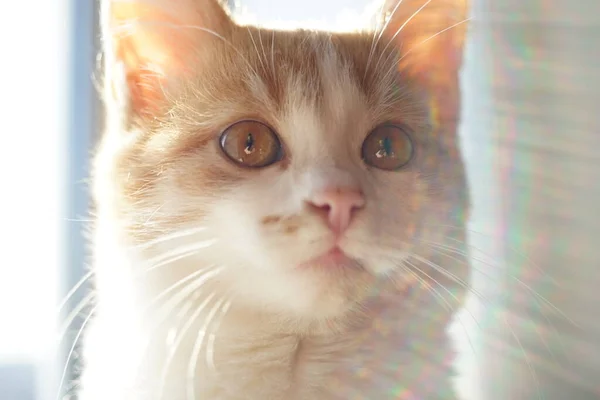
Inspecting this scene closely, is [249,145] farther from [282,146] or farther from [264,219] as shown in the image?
[264,219]

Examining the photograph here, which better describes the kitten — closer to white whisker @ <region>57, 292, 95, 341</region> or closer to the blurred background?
white whisker @ <region>57, 292, 95, 341</region>

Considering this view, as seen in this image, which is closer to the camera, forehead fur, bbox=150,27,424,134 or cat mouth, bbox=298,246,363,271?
cat mouth, bbox=298,246,363,271

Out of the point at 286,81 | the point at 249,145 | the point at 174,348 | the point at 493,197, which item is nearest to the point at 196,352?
→ the point at 174,348

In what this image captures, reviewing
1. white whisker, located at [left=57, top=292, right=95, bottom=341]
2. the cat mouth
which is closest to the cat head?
the cat mouth

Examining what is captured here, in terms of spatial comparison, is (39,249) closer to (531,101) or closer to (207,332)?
(207,332)

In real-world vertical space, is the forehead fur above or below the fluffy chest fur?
above

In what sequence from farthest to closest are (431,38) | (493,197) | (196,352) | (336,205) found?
1. (493,197)
2. (431,38)
3. (196,352)
4. (336,205)

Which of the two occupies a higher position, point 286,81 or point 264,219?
point 286,81

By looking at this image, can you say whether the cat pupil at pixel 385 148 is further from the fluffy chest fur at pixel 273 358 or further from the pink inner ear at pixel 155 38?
the pink inner ear at pixel 155 38

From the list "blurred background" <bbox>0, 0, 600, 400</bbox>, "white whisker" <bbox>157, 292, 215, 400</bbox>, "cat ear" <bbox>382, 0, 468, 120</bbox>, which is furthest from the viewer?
"blurred background" <bbox>0, 0, 600, 400</bbox>
